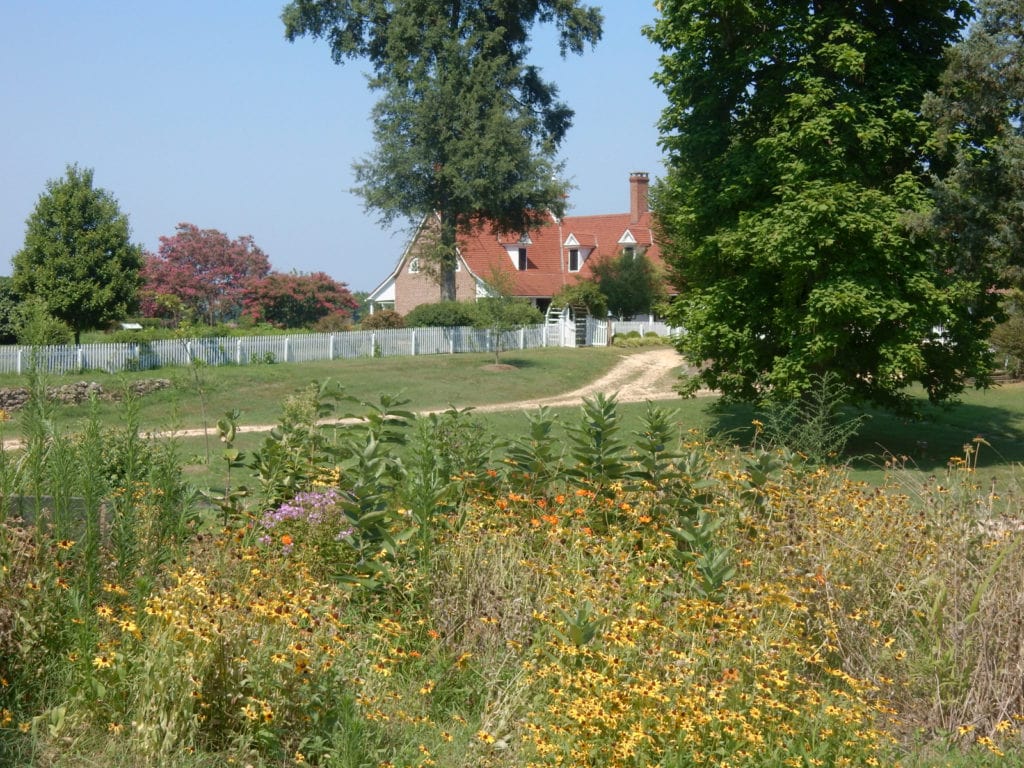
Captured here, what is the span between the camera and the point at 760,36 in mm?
18078

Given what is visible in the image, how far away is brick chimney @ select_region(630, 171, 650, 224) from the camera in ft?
179

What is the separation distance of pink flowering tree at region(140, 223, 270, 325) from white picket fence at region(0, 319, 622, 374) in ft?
69.0

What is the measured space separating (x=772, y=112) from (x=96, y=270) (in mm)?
17771

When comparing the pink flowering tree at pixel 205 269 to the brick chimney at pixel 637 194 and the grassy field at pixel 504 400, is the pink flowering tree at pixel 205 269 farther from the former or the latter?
the grassy field at pixel 504 400

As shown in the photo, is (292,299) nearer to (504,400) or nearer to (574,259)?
(574,259)

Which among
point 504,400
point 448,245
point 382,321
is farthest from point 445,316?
point 504,400

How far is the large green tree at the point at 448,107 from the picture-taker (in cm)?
3494

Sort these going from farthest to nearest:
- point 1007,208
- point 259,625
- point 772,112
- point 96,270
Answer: point 96,270
point 772,112
point 1007,208
point 259,625

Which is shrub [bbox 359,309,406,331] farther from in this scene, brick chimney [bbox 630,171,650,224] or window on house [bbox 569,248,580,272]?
brick chimney [bbox 630,171,650,224]

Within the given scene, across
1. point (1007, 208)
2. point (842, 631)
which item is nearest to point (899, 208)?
point (1007, 208)

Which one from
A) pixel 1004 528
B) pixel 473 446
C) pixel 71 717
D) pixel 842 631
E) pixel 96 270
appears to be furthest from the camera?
pixel 96 270

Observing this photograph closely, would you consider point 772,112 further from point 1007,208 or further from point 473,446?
point 473,446

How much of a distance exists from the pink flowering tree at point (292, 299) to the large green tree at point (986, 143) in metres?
35.5

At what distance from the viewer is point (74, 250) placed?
27.1 metres
